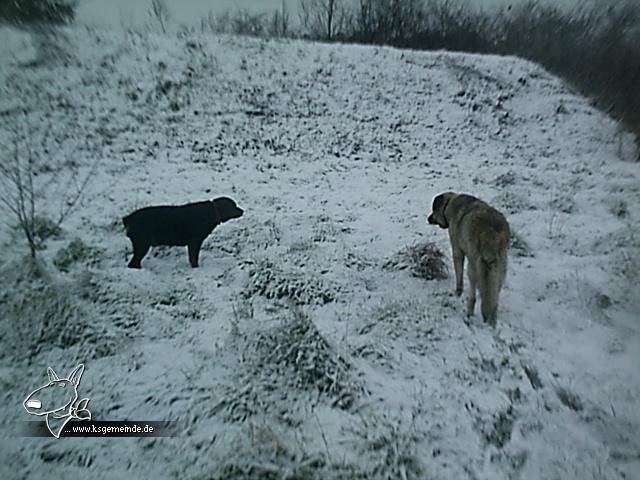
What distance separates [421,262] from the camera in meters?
5.53

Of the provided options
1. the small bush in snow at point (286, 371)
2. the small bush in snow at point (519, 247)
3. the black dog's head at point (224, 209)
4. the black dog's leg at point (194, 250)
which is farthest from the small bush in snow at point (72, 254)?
the small bush in snow at point (519, 247)

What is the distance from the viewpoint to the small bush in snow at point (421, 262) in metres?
5.40

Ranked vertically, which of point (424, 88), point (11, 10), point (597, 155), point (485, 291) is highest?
point (11, 10)

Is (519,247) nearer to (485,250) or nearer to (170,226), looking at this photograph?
(485,250)

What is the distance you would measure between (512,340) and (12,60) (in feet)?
54.6

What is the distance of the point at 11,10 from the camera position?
1252 centimetres

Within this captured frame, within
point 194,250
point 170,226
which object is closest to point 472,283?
point 194,250

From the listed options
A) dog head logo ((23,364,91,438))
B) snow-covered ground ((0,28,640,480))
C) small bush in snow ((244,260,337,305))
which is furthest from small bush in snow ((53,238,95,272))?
small bush in snow ((244,260,337,305))

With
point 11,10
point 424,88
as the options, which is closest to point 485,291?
point 424,88

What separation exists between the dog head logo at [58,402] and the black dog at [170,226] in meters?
2.13

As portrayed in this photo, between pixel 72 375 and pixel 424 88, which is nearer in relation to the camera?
pixel 72 375

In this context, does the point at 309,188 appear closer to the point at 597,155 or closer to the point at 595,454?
the point at 595,454

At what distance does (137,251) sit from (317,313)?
9.04 ft

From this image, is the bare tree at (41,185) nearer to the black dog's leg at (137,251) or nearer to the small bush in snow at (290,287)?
the black dog's leg at (137,251)
